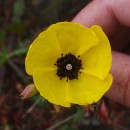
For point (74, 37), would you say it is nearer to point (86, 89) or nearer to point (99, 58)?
point (99, 58)

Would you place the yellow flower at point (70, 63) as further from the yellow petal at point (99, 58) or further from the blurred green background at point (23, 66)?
the blurred green background at point (23, 66)

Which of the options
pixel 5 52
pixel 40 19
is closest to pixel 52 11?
pixel 40 19

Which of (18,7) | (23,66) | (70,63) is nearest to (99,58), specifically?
(70,63)

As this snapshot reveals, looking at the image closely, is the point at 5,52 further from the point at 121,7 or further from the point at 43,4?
the point at 121,7

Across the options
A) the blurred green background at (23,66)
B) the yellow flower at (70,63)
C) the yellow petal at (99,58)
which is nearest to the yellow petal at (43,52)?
the yellow flower at (70,63)

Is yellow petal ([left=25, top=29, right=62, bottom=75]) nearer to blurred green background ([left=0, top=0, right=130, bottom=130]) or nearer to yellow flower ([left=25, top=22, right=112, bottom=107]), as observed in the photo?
yellow flower ([left=25, top=22, right=112, bottom=107])

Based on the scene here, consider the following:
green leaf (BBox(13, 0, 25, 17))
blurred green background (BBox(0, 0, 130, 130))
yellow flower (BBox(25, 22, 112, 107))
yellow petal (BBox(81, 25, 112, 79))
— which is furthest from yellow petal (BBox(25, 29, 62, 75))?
green leaf (BBox(13, 0, 25, 17))

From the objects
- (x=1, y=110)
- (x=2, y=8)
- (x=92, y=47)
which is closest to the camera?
(x=92, y=47)
